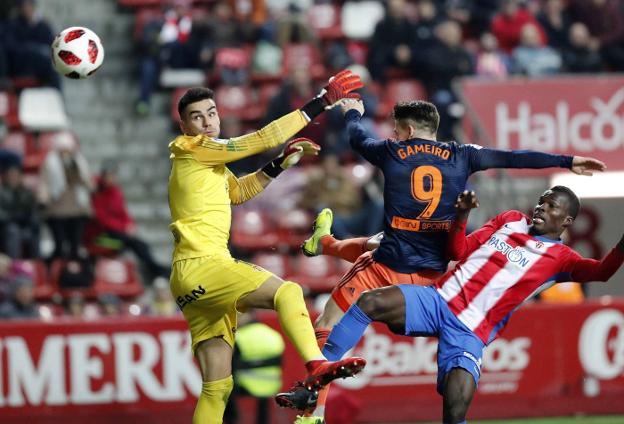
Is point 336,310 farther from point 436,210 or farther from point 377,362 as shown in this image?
point 377,362

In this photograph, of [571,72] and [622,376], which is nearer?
[622,376]

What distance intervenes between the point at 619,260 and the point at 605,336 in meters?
5.36

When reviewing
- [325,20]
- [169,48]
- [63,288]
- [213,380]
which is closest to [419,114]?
[213,380]

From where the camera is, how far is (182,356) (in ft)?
43.9

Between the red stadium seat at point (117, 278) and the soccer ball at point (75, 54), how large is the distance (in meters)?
6.19

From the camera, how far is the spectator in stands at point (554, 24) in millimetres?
19125

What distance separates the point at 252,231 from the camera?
53.4 ft

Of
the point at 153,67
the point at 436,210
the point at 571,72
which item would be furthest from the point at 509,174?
the point at 436,210

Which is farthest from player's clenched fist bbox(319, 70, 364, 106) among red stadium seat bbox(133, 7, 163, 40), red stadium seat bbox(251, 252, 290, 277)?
red stadium seat bbox(133, 7, 163, 40)

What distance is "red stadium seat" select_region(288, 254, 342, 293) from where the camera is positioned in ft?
51.3

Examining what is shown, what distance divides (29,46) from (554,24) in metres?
7.37

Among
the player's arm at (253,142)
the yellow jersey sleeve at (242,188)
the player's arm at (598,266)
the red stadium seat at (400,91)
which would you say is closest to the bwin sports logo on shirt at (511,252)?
the player's arm at (598,266)

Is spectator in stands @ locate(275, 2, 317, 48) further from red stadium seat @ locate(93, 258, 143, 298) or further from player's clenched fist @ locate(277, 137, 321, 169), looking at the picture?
player's clenched fist @ locate(277, 137, 321, 169)

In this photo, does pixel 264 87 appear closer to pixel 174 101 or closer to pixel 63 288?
pixel 174 101
